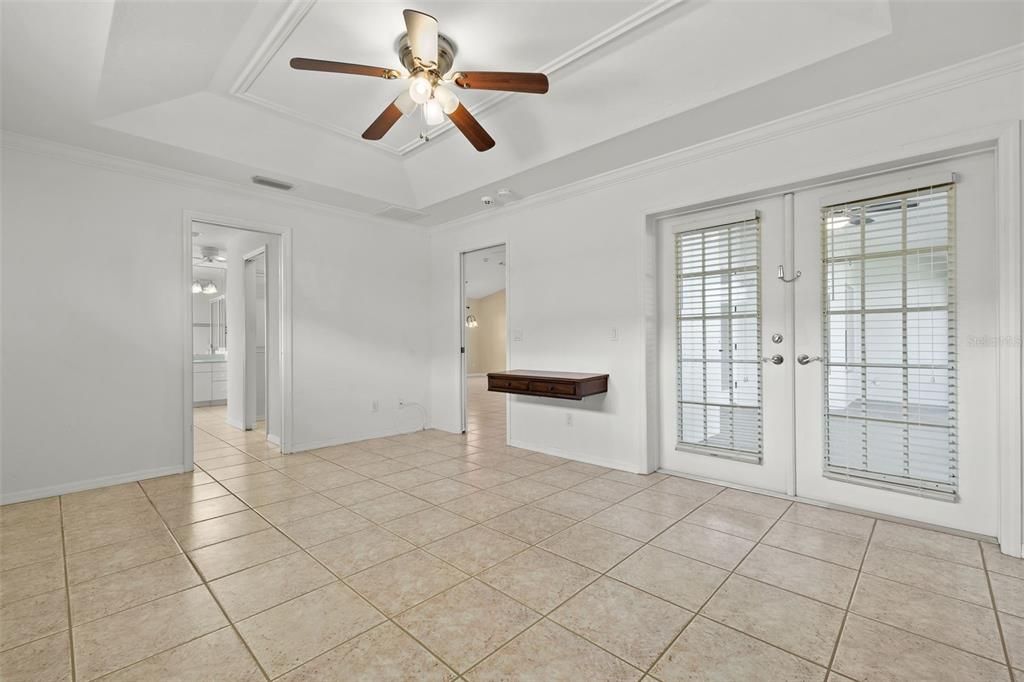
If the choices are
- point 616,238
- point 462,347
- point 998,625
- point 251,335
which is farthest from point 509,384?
point 251,335

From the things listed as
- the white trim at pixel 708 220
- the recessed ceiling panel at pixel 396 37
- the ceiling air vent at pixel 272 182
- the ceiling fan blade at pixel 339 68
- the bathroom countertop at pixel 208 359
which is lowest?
the bathroom countertop at pixel 208 359

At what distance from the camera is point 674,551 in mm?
2514

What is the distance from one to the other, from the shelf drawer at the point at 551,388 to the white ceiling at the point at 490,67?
183 cm

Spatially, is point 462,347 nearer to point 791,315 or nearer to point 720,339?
point 720,339

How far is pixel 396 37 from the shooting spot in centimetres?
280

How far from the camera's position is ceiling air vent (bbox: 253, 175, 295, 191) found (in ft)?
13.8

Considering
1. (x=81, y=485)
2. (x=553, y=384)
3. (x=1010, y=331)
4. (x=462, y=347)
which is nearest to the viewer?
(x=1010, y=331)

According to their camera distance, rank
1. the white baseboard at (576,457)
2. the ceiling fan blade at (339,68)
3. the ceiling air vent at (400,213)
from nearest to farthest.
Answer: the ceiling fan blade at (339,68)
the white baseboard at (576,457)
the ceiling air vent at (400,213)

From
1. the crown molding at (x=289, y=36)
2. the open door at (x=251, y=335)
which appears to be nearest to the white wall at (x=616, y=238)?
the crown molding at (x=289, y=36)

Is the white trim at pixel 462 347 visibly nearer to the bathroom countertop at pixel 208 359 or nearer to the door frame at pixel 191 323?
the door frame at pixel 191 323

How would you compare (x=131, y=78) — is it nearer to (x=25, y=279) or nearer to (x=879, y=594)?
(x=25, y=279)

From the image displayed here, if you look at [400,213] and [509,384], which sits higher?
[400,213]

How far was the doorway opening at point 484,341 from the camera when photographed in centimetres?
571

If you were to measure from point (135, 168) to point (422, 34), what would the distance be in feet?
10.1
